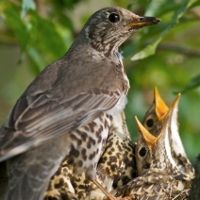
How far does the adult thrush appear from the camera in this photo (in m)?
7.46

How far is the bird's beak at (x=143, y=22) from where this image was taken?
8.65m

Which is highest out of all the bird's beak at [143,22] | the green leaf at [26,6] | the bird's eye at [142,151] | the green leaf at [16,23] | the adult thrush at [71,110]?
the green leaf at [26,6]

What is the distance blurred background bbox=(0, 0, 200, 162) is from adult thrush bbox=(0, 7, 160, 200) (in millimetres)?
374

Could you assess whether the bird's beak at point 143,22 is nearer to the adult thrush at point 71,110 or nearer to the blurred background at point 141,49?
the adult thrush at point 71,110

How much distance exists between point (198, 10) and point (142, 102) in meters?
2.15

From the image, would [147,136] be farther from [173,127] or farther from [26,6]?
[26,6]

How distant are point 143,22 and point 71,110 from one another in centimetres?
150

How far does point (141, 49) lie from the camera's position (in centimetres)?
992

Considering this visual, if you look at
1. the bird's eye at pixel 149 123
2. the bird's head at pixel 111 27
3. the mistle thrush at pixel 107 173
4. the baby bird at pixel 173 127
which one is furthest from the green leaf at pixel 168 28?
the bird's eye at pixel 149 123

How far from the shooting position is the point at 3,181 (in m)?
7.94

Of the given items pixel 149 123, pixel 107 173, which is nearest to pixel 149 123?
pixel 149 123

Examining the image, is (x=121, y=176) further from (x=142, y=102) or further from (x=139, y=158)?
(x=142, y=102)

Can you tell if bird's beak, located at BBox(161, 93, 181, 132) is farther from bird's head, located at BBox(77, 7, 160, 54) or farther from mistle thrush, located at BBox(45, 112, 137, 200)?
bird's head, located at BBox(77, 7, 160, 54)

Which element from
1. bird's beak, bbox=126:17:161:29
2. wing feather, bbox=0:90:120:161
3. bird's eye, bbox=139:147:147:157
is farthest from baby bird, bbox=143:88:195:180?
wing feather, bbox=0:90:120:161
